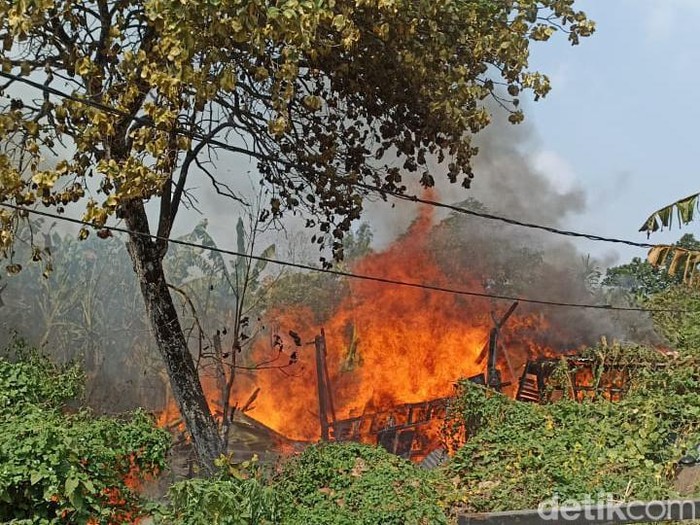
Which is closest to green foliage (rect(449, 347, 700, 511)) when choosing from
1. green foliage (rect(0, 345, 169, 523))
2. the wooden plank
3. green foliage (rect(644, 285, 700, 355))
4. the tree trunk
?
green foliage (rect(644, 285, 700, 355))

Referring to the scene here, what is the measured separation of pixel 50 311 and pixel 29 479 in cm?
1486

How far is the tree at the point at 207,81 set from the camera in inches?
348

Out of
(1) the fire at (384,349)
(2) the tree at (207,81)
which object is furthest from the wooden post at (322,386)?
(2) the tree at (207,81)

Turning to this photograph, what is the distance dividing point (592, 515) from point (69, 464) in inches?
192

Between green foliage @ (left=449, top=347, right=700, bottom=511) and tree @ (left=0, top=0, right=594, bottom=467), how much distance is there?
4336mm

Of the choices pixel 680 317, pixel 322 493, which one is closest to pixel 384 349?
pixel 680 317

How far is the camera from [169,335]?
1241 centimetres

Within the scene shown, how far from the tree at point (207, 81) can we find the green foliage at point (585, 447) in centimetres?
434

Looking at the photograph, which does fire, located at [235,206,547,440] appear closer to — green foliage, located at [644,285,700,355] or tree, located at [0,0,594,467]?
green foliage, located at [644,285,700,355]

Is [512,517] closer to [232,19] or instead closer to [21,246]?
[232,19]

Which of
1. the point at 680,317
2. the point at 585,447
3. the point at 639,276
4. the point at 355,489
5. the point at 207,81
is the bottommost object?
the point at 355,489

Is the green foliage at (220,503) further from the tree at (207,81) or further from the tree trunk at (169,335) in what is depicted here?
the tree trunk at (169,335)

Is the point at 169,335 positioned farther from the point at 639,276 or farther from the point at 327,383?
the point at 639,276

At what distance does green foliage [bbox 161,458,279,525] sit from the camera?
7.36 meters
